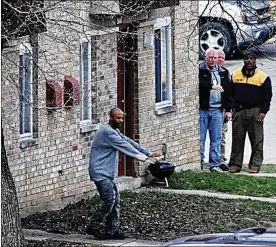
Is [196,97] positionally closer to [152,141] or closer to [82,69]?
[152,141]

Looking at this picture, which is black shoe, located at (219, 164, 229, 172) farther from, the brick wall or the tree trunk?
the tree trunk

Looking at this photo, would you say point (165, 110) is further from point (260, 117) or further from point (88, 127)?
point (88, 127)

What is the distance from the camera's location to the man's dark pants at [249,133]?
18.3 metres

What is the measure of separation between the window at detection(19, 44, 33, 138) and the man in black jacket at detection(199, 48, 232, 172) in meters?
4.35

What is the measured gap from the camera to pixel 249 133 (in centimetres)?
1853

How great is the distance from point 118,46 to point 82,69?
102cm

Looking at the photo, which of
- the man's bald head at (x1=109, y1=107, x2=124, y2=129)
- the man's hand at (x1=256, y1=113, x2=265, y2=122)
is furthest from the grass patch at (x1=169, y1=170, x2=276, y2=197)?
the man's bald head at (x1=109, y1=107, x2=124, y2=129)

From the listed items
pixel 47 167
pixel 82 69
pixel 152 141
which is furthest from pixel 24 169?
pixel 152 141

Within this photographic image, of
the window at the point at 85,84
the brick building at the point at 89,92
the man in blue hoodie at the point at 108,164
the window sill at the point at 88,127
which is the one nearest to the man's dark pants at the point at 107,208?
the man in blue hoodie at the point at 108,164

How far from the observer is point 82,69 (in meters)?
15.9

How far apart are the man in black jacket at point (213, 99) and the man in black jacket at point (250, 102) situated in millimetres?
162

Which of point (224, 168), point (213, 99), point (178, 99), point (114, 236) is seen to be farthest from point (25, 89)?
point (224, 168)

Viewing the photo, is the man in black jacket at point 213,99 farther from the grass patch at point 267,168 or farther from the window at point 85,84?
the window at point 85,84

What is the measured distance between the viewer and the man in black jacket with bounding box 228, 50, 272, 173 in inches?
712
